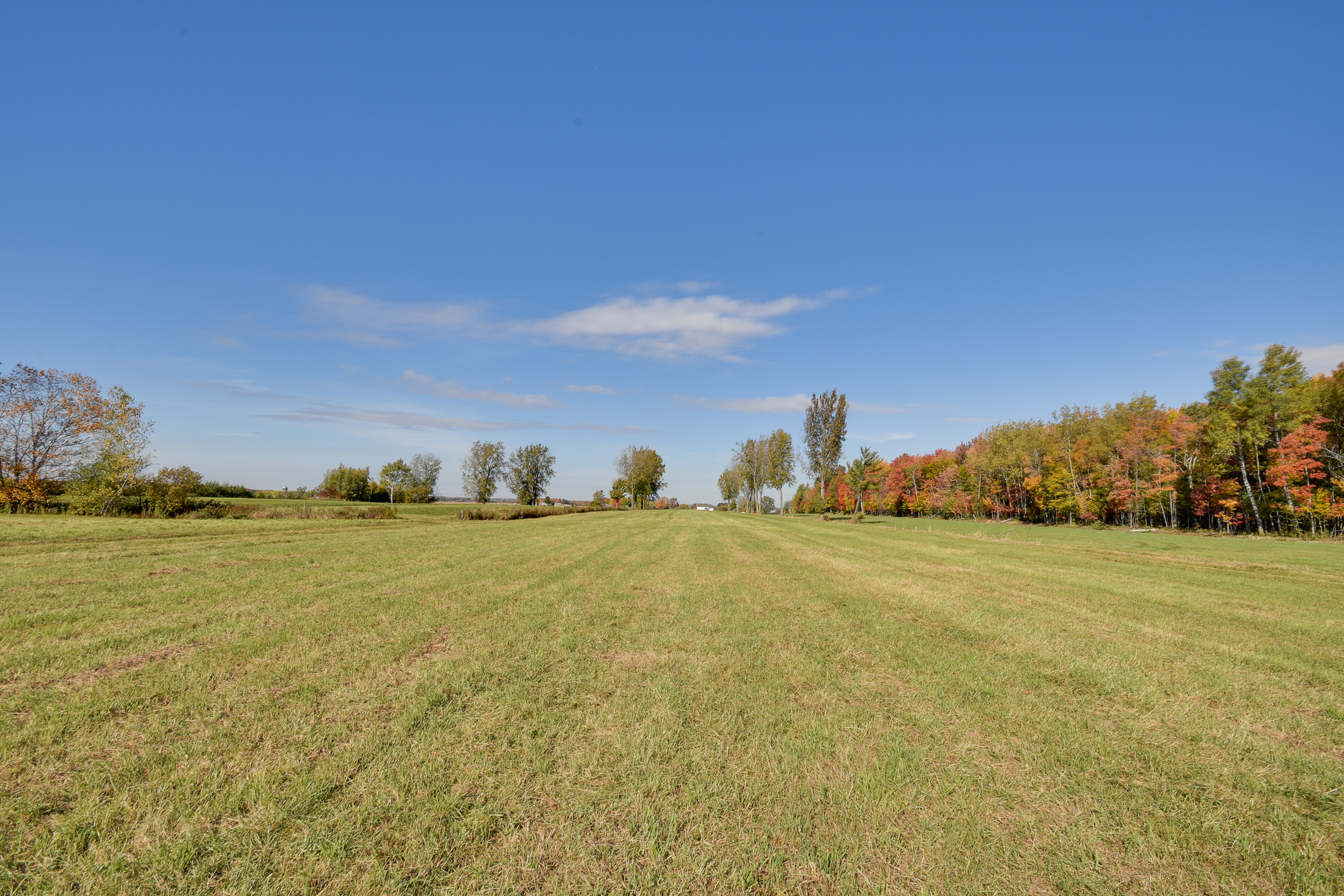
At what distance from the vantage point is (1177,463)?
2100 inches

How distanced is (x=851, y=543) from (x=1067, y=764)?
779 inches

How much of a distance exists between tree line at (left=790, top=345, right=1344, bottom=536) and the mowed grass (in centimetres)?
3985

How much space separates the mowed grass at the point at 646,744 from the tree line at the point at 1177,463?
39849 mm

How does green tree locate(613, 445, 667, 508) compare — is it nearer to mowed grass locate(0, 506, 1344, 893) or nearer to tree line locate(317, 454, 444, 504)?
tree line locate(317, 454, 444, 504)

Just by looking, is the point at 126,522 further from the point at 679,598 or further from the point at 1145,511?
the point at 1145,511

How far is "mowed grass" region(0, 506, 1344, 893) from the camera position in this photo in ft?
8.86

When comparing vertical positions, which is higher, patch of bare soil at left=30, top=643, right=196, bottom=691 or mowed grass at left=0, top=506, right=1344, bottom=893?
patch of bare soil at left=30, top=643, right=196, bottom=691

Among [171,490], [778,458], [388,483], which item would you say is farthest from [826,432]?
[388,483]

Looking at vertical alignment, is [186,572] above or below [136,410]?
below

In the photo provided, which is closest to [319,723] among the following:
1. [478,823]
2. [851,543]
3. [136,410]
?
[478,823]

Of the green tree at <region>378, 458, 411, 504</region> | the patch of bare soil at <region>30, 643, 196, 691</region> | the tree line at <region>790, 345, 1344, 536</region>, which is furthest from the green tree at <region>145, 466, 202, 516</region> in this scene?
the green tree at <region>378, 458, 411, 504</region>

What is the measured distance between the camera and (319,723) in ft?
13.5

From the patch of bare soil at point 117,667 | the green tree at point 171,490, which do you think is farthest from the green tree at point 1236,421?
the green tree at point 171,490

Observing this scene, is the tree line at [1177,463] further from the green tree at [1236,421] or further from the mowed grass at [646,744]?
the mowed grass at [646,744]
